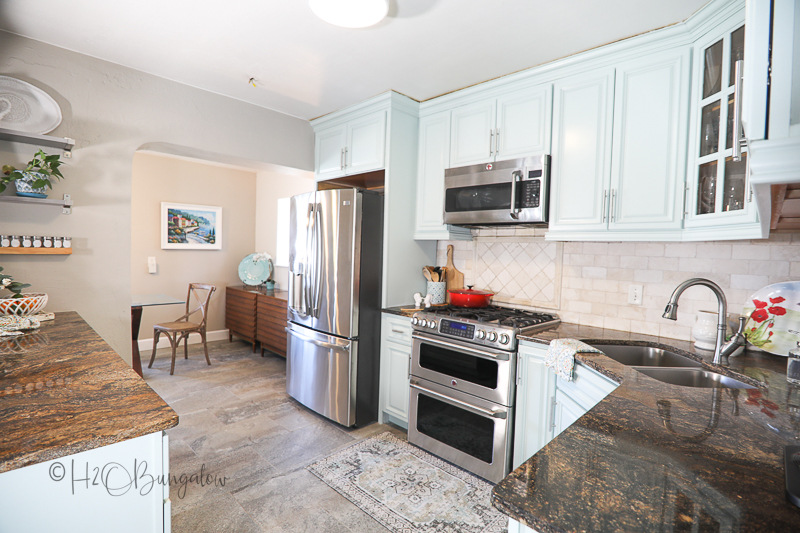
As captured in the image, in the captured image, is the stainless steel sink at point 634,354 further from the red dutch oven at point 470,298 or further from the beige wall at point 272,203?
the beige wall at point 272,203

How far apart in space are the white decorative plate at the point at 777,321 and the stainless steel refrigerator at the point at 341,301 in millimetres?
2132

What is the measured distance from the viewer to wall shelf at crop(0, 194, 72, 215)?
2157mm

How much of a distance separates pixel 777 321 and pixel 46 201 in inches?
143

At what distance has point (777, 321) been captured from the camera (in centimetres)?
174

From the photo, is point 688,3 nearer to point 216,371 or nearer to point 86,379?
point 86,379

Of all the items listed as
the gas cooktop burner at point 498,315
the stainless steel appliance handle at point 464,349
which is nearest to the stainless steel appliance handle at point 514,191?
the gas cooktop burner at point 498,315

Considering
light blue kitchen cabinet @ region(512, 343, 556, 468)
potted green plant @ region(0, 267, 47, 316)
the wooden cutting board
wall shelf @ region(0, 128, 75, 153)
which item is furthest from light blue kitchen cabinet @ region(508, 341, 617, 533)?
wall shelf @ region(0, 128, 75, 153)

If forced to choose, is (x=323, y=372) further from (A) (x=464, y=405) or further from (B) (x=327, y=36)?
(B) (x=327, y=36)

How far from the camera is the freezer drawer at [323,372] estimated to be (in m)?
2.94

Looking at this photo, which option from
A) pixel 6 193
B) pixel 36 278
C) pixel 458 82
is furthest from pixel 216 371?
pixel 458 82

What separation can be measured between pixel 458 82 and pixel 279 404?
283 cm

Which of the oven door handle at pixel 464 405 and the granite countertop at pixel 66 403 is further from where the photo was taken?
the oven door handle at pixel 464 405

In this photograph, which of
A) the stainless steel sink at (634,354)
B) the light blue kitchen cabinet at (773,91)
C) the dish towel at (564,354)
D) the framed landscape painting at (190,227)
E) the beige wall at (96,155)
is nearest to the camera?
the light blue kitchen cabinet at (773,91)

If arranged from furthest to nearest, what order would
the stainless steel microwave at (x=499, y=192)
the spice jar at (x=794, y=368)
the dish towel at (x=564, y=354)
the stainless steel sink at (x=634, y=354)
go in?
the stainless steel microwave at (x=499, y=192), the stainless steel sink at (x=634, y=354), the dish towel at (x=564, y=354), the spice jar at (x=794, y=368)
